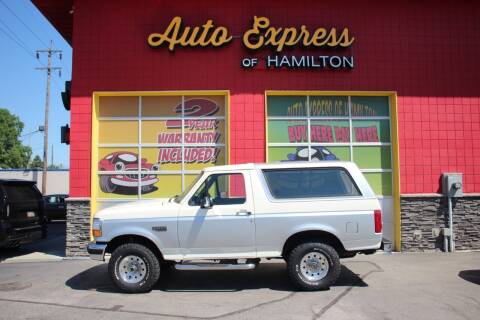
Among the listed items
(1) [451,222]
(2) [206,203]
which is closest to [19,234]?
(2) [206,203]

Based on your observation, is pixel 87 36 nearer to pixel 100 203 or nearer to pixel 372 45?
pixel 100 203

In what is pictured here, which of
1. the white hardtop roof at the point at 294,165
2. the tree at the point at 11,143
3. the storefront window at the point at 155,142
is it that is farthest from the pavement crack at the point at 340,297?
the tree at the point at 11,143

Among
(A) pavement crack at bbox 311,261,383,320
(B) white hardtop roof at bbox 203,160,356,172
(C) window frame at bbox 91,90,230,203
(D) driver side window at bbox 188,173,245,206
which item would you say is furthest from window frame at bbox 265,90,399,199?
(D) driver side window at bbox 188,173,245,206

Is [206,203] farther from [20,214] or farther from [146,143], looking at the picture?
[20,214]

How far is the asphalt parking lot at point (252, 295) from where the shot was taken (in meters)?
6.30

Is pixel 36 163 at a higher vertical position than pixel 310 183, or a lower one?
higher

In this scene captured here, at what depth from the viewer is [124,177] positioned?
11.5 metres

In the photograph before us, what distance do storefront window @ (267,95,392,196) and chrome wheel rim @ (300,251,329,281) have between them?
434 cm

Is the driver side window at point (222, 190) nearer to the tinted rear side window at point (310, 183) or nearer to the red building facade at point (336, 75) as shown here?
the tinted rear side window at point (310, 183)

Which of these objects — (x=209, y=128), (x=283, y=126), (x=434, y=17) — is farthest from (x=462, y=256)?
(x=209, y=128)

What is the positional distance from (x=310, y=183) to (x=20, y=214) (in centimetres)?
758

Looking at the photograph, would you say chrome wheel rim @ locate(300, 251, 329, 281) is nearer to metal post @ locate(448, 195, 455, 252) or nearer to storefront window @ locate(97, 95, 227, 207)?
storefront window @ locate(97, 95, 227, 207)

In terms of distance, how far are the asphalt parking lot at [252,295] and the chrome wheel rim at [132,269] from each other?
11.3 inches

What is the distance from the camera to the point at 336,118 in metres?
11.7
